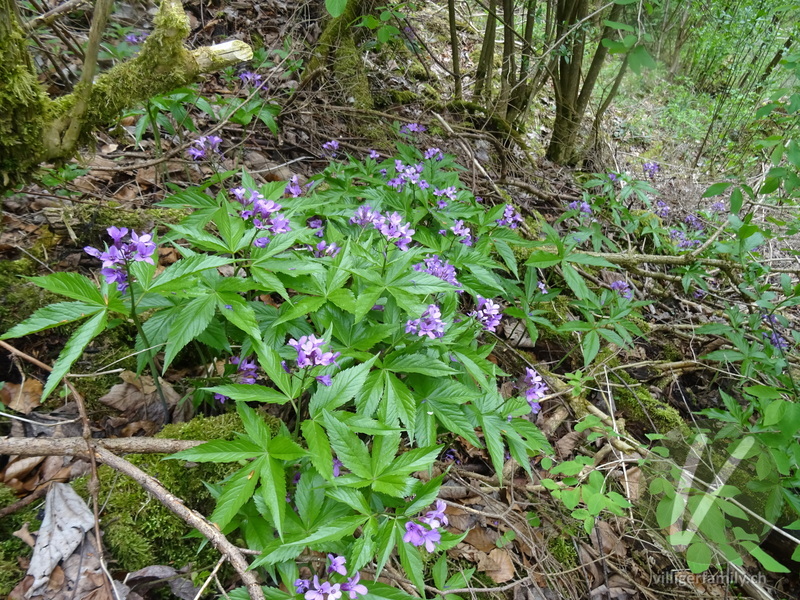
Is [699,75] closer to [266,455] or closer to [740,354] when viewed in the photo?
[740,354]

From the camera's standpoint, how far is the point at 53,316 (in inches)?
53.9

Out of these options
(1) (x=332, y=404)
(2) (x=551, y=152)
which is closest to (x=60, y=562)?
(1) (x=332, y=404)

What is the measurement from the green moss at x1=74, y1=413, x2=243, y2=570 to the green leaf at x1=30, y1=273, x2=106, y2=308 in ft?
2.00

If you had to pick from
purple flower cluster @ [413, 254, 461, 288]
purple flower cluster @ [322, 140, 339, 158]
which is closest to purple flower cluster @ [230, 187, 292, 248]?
purple flower cluster @ [413, 254, 461, 288]

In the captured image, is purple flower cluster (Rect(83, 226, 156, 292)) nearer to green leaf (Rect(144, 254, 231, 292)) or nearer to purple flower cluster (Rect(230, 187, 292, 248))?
green leaf (Rect(144, 254, 231, 292))

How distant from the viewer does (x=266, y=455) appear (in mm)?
1367

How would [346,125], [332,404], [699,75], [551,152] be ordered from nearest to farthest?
[332,404]
[346,125]
[551,152]
[699,75]

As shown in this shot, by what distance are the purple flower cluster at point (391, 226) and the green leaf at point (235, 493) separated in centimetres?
102

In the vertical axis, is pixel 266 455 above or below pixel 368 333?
below

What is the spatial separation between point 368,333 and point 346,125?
3475mm

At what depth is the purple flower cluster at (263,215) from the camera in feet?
6.35

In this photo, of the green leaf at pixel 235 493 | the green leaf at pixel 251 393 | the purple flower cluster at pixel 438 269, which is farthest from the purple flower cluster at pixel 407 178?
the green leaf at pixel 235 493

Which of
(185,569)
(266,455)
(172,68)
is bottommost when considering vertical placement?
(185,569)

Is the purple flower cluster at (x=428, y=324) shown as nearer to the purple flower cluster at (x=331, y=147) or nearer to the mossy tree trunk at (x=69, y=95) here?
the mossy tree trunk at (x=69, y=95)
